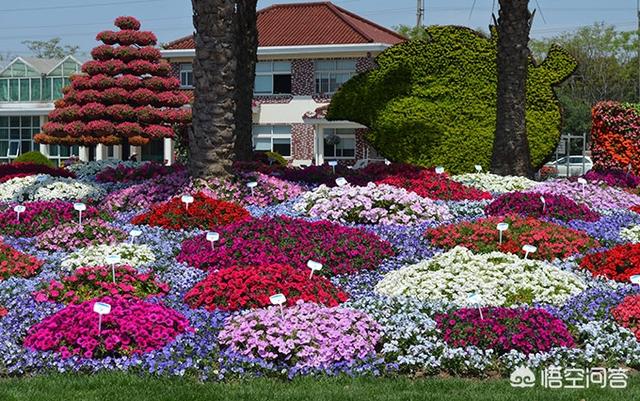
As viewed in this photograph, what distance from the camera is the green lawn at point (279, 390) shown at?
21.3 feet

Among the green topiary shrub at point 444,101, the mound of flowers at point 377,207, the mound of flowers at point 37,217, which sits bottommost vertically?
the mound of flowers at point 37,217

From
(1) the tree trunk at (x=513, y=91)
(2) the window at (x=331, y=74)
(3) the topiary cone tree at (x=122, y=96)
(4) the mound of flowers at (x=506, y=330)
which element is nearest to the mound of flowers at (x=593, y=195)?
(1) the tree trunk at (x=513, y=91)

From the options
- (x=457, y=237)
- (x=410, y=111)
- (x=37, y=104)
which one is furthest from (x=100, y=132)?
(x=457, y=237)

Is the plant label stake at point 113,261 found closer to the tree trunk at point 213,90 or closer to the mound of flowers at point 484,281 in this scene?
the mound of flowers at point 484,281

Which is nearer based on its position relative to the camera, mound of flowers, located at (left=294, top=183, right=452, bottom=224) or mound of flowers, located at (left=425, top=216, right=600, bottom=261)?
mound of flowers, located at (left=425, top=216, right=600, bottom=261)

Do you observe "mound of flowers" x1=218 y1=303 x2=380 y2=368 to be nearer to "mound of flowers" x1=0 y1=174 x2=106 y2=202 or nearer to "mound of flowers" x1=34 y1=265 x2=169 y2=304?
"mound of flowers" x1=34 y1=265 x2=169 y2=304

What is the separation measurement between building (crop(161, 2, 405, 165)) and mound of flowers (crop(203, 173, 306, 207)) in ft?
88.2

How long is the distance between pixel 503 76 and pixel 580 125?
1545 inches

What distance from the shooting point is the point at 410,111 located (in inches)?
865

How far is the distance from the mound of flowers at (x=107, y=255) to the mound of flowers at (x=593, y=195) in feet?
21.6

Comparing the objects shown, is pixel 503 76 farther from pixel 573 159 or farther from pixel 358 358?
pixel 573 159

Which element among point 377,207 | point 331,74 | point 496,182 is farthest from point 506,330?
point 331,74

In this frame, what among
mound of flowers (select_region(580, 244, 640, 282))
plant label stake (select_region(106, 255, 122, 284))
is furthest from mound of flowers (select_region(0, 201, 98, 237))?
mound of flowers (select_region(580, 244, 640, 282))

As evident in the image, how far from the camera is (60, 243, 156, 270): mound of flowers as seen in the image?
9.98 m
